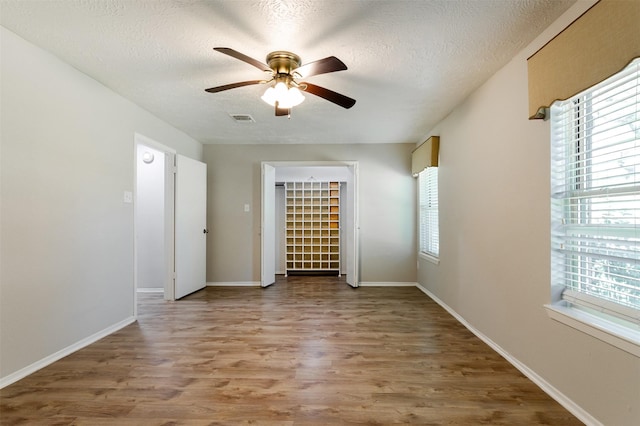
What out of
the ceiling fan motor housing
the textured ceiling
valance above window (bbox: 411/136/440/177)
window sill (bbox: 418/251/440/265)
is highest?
the textured ceiling

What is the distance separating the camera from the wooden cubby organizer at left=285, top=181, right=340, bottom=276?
6.13 m

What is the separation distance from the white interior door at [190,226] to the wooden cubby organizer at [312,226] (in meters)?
1.98

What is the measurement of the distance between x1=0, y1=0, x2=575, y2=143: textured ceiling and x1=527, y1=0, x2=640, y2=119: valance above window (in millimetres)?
222

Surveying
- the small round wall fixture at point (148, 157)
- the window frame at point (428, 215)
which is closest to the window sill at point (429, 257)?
the window frame at point (428, 215)

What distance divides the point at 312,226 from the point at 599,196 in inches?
194

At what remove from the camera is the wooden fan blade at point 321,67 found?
1.81 metres

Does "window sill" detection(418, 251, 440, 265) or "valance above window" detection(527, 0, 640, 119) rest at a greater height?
"valance above window" detection(527, 0, 640, 119)

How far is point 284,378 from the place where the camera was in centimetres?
201

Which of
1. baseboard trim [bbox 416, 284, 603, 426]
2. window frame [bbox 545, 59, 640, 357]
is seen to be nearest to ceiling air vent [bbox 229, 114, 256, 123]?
window frame [bbox 545, 59, 640, 357]

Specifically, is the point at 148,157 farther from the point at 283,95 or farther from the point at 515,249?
the point at 515,249

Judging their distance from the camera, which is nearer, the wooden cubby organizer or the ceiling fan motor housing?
the ceiling fan motor housing

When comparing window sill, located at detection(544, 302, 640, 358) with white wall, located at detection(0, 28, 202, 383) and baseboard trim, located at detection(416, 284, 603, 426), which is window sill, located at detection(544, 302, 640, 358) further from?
white wall, located at detection(0, 28, 202, 383)

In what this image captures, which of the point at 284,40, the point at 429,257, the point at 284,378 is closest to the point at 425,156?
the point at 429,257

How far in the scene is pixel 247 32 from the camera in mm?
1915
